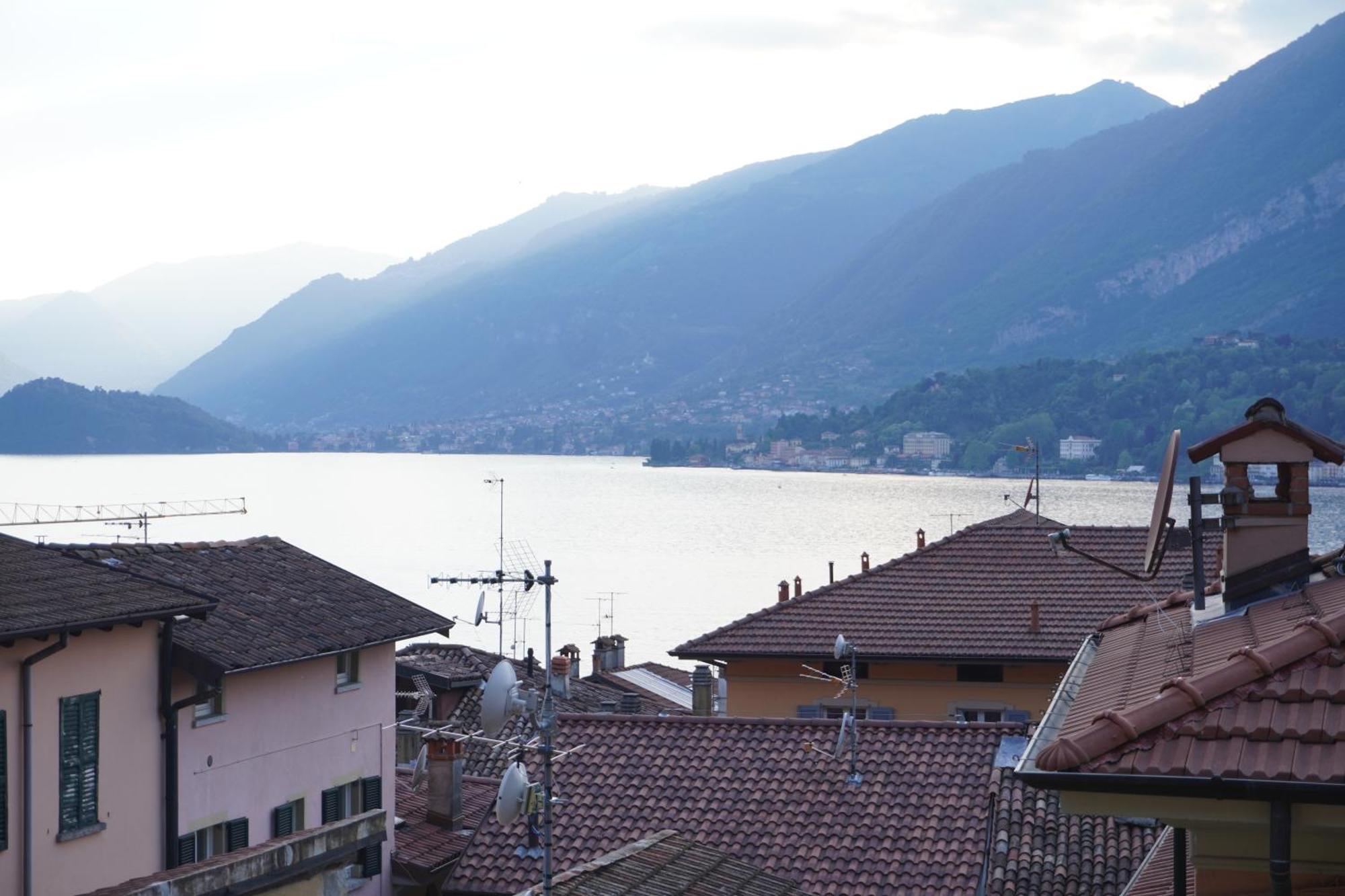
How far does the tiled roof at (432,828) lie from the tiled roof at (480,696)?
966 mm

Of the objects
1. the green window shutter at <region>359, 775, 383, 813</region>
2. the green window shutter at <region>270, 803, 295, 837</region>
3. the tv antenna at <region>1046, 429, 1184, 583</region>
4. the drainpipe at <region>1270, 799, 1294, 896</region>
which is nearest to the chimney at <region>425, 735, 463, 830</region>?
the green window shutter at <region>359, 775, 383, 813</region>

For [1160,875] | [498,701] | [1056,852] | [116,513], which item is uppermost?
[498,701]

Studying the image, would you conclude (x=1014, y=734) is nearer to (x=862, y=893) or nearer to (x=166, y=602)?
(x=862, y=893)

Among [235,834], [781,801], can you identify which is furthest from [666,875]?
[235,834]

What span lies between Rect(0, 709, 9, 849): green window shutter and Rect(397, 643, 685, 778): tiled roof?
818cm

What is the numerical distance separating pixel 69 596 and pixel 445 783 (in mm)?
6250

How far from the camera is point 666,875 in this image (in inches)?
468

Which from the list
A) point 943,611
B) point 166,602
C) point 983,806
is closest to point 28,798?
point 166,602

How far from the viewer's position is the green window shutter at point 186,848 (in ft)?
59.6

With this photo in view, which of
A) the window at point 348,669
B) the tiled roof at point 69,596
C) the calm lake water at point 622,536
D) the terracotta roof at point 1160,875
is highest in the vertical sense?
the tiled roof at point 69,596

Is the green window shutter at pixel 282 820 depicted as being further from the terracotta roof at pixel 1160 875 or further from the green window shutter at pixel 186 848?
the terracotta roof at pixel 1160 875

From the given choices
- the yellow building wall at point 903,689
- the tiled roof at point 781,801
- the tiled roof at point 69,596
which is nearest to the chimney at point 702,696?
the yellow building wall at point 903,689

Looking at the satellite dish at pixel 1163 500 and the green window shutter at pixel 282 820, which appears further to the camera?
the green window shutter at pixel 282 820

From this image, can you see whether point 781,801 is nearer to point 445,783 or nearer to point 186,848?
point 445,783
